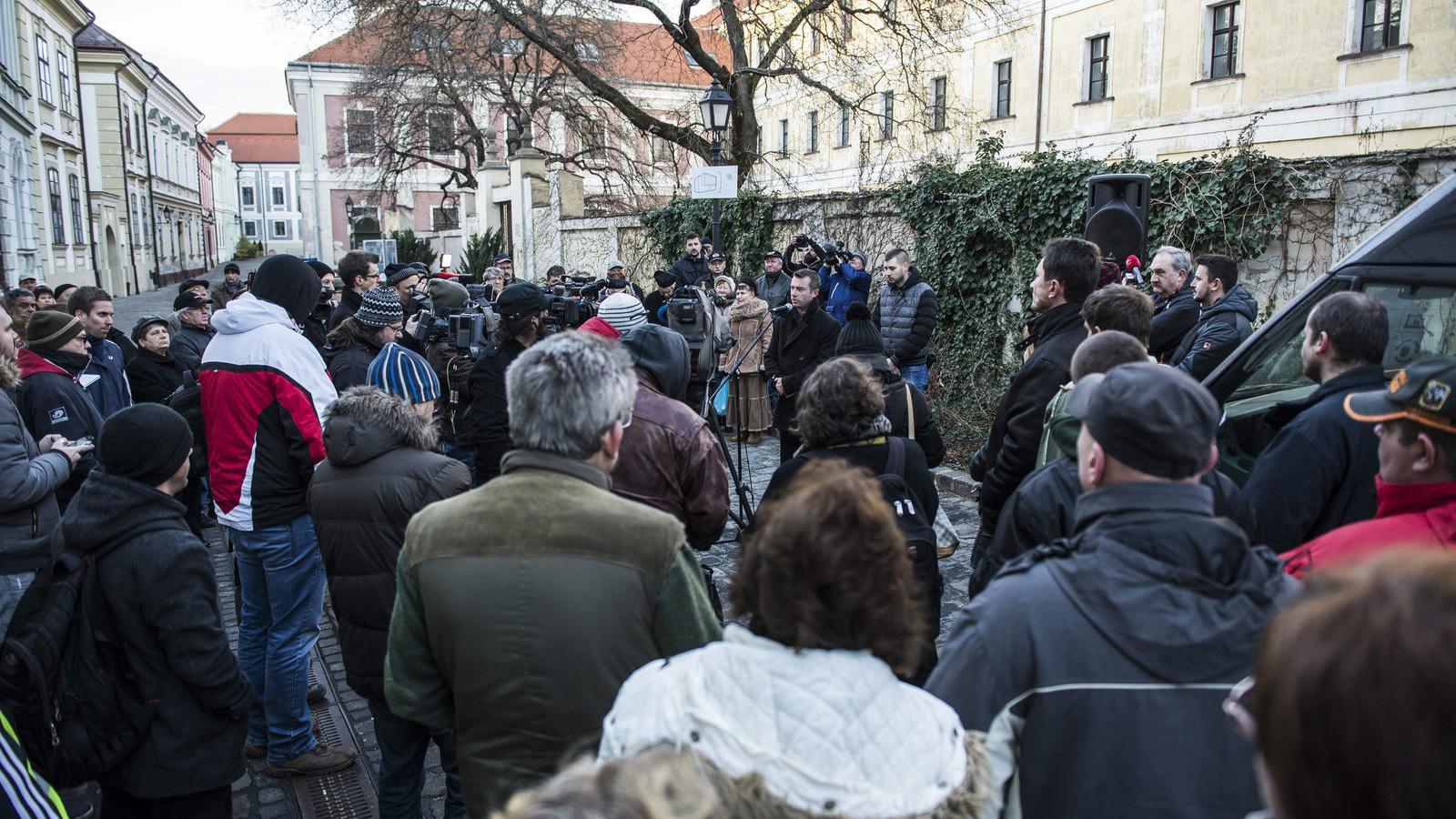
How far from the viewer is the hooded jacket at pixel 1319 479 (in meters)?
Answer: 2.93

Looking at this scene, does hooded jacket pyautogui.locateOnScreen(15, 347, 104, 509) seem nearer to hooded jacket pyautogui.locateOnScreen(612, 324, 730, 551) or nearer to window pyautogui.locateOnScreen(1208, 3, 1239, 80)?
hooded jacket pyautogui.locateOnScreen(612, 324, 730, 551)

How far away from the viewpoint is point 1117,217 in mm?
7570

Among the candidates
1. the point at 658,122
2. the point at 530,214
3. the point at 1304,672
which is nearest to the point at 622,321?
the point at 1304,672

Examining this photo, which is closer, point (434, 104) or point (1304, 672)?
point (1304, 672)

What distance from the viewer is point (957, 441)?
31.7 ft

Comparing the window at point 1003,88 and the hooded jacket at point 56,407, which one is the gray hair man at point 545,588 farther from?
the window at point 1003,88

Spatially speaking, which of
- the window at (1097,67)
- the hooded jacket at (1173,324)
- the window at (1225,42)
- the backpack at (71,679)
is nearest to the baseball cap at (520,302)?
the backpack at (71,679)

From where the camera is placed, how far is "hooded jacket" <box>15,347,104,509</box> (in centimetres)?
470

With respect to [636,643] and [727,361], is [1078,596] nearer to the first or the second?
[636,643]

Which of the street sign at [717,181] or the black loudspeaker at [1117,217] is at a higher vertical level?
the street sign at [717,181]

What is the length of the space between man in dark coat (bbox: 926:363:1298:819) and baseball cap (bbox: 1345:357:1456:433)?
0.70m

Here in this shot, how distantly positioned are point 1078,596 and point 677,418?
188 centimetres

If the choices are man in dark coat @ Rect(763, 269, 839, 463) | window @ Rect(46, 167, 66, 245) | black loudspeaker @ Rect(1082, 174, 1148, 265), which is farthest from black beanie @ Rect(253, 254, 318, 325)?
window @ Rect(46, 167, 66, 245)

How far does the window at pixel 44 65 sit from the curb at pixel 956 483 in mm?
28424
